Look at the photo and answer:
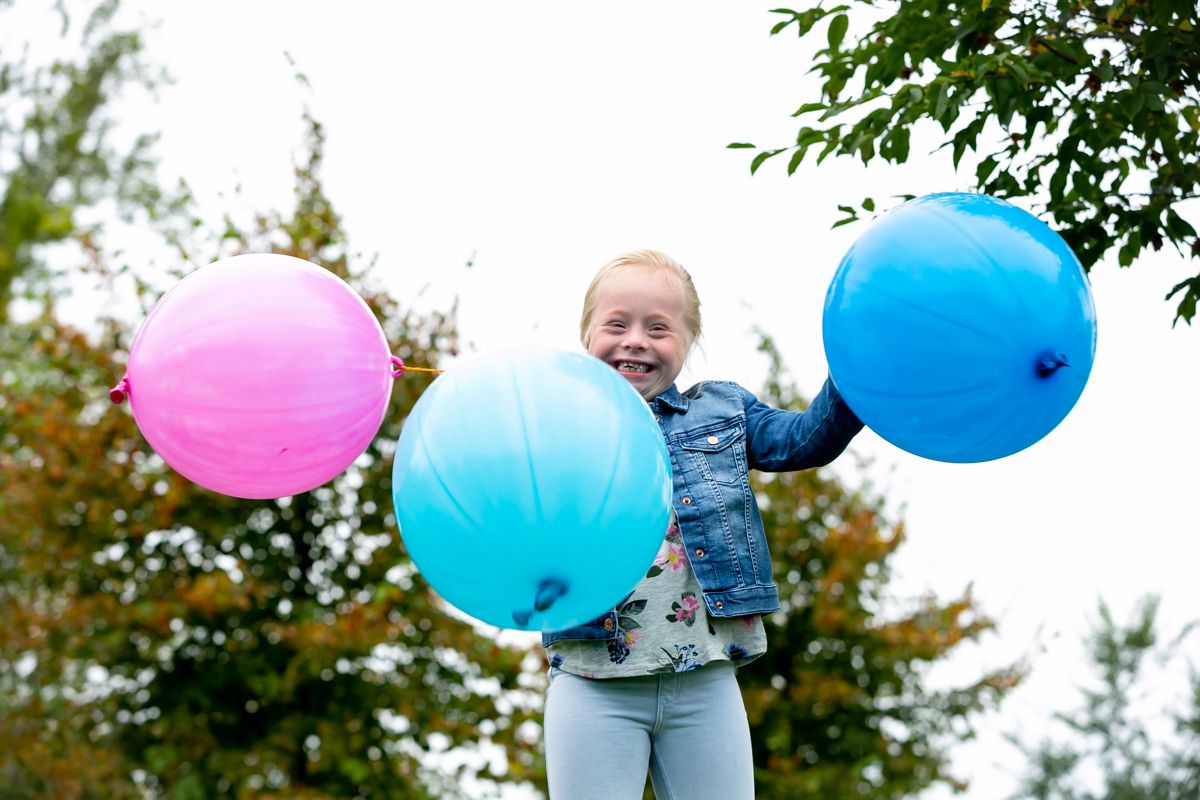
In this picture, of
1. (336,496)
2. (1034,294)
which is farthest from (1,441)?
(1034,294)

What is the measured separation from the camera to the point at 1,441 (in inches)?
467

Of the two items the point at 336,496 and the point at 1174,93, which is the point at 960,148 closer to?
the point at 1174,93

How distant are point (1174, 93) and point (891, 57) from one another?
0.72 meters

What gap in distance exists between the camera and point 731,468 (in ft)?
9.84

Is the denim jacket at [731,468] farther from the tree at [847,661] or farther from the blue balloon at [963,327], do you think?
the tree at [847,661]

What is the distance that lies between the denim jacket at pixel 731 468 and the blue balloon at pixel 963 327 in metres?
0.23

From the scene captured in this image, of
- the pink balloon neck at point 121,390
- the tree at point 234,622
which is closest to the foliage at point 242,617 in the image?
the tree at point 234,622

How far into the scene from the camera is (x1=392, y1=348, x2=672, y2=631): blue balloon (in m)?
2.33

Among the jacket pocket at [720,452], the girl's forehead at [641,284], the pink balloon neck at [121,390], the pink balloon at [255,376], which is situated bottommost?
the pink balloon neck at [121,390]

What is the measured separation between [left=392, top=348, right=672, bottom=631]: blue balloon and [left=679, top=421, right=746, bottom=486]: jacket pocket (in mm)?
503

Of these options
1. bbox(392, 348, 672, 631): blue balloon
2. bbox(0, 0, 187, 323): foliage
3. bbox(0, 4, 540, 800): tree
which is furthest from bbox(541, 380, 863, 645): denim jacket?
bbox(0, 0, 187, 323): foliage

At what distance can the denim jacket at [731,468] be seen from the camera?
2869 millimetres

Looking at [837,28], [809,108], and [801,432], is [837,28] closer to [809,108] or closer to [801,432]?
[809,108]

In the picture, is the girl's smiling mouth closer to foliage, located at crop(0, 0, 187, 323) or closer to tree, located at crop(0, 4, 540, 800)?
tree, located at crop(0, 4, 540, 800)
